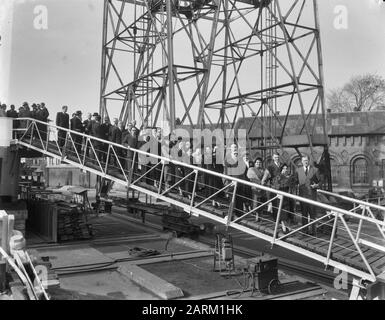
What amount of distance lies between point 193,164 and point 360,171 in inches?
1286

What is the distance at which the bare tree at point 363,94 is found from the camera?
182 ft

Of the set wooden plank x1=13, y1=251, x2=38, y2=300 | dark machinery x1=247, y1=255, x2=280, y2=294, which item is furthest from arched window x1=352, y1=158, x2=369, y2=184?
wooden plank x1=13, y1=251, x2=38, y2=300

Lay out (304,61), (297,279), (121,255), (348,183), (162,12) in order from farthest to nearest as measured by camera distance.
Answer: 1. (348,183)
2. (162,12)
3. (304,61)
4. (121,255)
5. (297,279)

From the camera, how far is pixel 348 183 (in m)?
39.6

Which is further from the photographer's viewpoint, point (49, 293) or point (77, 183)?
point (77, 183)

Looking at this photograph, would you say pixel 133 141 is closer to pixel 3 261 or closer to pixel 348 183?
pixel 3 261

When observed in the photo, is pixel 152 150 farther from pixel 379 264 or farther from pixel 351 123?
pixel 351 123

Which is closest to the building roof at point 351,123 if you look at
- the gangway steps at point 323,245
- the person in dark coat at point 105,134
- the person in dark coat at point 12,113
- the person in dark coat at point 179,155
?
the person in dark coat at point 105,134

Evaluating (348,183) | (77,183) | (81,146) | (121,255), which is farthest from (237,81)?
(77,183)

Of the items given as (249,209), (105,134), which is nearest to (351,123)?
(105,134)

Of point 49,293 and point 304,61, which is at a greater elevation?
point 304,61

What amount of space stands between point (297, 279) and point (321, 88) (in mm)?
8395

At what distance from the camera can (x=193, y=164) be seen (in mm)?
11234

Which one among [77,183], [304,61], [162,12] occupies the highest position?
[162,12]
